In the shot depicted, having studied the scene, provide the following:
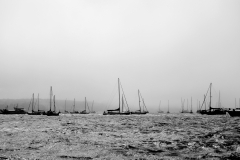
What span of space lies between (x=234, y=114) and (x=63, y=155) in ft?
298

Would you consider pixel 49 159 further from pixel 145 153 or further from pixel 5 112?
pixel 5 112

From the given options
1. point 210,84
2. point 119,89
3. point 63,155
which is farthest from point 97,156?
point 210,84

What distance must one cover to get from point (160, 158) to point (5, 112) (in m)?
150

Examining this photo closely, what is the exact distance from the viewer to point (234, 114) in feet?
272

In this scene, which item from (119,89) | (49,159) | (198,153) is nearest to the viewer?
(49,159)

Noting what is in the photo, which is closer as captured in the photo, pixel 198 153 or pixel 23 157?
pixel 23 157

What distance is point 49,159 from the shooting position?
10430 millimetres

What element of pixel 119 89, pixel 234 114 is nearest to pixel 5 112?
pixel 119 89

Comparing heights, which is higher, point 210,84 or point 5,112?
point 210,84

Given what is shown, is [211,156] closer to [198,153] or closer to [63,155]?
[198,153]

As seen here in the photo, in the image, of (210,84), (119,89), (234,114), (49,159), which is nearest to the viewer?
(49,159)

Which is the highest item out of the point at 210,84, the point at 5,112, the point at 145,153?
the point at 210,84

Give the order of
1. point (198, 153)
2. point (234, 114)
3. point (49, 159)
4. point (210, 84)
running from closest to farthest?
point (49, 159) → point (198, 153) → point (234, 114) → point (210, 84)

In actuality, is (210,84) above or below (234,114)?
above
